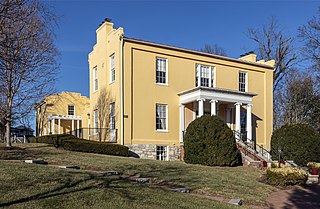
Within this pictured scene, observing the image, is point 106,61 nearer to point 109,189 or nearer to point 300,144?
point 300,144

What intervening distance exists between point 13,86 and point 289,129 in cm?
1555

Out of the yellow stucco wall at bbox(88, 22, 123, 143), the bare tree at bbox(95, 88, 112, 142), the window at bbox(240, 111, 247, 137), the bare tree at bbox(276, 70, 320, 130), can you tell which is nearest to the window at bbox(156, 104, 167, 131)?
the yellow stucco wall at bbox(88, 22, 123, 143)

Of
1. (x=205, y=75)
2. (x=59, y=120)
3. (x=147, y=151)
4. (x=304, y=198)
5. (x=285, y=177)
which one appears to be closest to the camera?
(x=304, y=198)

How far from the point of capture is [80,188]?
838cm

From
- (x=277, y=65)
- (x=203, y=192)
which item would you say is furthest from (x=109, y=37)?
(x=277, y=65)

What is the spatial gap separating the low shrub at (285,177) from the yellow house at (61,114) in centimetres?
2654

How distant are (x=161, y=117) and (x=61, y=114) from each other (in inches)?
758

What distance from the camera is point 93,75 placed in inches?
1078

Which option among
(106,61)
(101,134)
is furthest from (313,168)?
(106,61)

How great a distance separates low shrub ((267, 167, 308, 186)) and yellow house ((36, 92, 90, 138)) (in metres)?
26.5

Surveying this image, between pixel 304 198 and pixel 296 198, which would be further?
pixel 304 198

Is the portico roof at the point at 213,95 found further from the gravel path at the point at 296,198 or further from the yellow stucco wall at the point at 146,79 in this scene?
the gravel path at the point at 296,198

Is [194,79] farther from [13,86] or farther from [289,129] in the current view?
[13,86]

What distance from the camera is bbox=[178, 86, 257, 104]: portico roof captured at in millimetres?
22719
